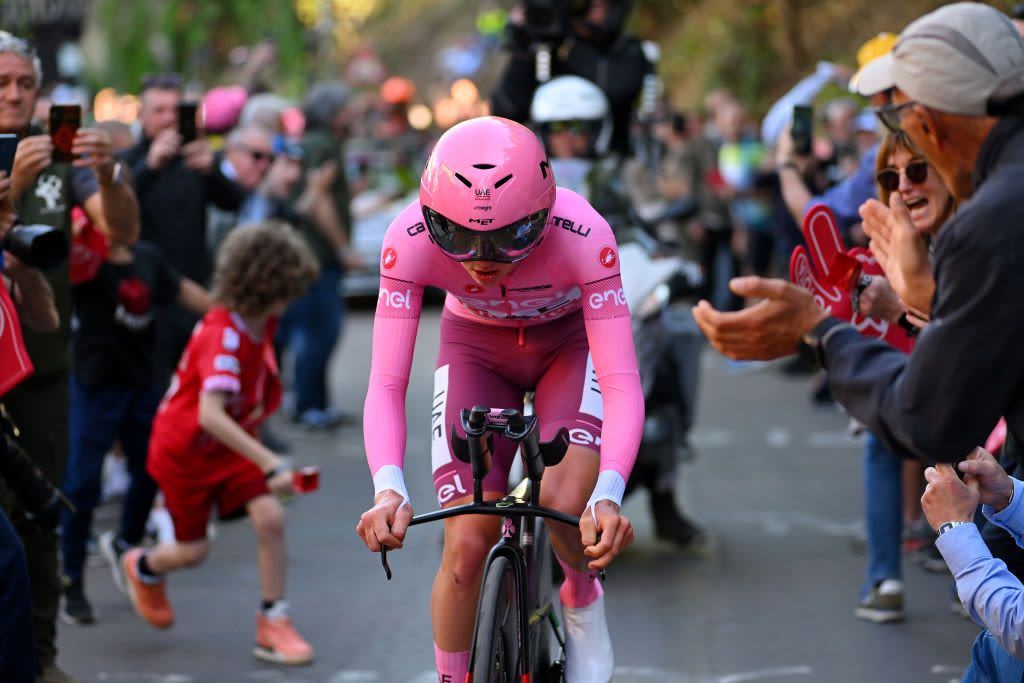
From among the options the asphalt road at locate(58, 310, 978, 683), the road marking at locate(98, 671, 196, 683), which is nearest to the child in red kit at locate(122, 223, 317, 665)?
the asphalt road at locate(58, 310, 978, 683)

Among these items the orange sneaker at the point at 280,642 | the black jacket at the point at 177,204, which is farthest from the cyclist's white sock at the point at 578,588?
the black jacket at the point at 177,204

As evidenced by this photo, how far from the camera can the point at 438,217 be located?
4.45 metres

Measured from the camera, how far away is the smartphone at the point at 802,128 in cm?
821

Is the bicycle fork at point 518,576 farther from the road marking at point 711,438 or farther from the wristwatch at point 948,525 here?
the road marking at point 711,438

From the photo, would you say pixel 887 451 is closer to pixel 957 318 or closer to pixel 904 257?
pixel 904 257

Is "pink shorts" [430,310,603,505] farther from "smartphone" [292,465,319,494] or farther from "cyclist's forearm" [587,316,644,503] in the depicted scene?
"smartphone" [292,465,319,494]

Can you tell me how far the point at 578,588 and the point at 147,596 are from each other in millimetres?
2560

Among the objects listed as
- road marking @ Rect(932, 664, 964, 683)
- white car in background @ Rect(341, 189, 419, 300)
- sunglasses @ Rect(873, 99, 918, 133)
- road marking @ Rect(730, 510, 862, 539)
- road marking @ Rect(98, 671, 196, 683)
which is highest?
sunglasses @ Rect(873, 99, 918, 133)

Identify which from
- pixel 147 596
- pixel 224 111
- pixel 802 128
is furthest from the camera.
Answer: pixel 224 111

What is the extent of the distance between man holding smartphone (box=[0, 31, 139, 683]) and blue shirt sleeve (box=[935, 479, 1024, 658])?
10.8 ft

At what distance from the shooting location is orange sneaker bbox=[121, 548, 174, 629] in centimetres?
679

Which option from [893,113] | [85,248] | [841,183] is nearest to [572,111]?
[841,183]

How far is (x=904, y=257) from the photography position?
4.02 m

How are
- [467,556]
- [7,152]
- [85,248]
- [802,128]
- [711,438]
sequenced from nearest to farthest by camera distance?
[467,556]
[7,152]
[85,248]
[802,128]
[711,438]
